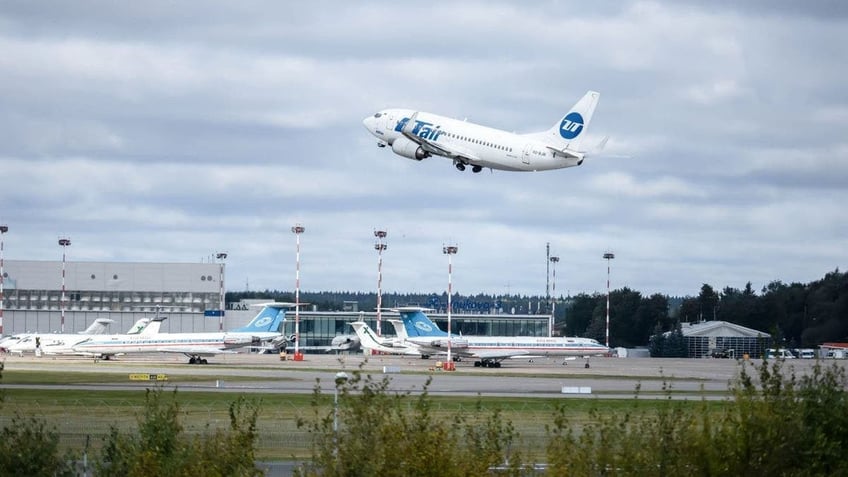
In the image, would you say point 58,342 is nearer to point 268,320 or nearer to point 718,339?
point 268,320

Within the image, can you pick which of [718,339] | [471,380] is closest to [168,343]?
[471,380]

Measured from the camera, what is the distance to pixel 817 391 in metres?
28.6

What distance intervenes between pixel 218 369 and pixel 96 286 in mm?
87106

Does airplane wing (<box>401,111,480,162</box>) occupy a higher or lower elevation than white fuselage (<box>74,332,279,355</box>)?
higher

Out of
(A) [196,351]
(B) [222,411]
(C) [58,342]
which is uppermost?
(C) [58,342]

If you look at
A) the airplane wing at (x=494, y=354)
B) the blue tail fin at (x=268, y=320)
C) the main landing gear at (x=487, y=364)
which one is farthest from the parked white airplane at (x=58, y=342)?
the airplane wing at (x=494, y=354)

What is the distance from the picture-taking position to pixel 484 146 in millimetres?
86500

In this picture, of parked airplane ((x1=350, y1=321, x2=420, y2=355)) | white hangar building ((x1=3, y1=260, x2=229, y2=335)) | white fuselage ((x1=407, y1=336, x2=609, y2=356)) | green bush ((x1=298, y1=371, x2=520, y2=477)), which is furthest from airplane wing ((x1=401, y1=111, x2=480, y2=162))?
white hangar building ((x1=3, y1=260, x2=229, y2=335))

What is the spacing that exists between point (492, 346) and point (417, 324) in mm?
12578

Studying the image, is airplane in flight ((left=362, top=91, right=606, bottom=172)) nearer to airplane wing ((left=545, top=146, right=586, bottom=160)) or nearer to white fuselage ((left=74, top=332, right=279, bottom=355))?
airplane wing ((left=545, top=146, right=586, bottom=160))

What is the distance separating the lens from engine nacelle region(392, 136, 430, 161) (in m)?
90.5

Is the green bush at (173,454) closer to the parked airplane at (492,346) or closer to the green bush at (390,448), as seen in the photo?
the green bush at (390,448)

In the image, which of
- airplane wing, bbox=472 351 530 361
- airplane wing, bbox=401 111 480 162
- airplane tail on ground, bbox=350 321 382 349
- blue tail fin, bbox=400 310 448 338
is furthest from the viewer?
airplane tail on ground, bbox=350 321 382 349

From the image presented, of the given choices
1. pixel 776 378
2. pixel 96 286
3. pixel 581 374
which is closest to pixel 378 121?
pixel 581 374
